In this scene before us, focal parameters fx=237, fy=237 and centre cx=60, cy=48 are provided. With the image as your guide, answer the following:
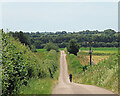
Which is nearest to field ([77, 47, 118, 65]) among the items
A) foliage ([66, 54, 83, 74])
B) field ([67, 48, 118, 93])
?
foliage ([66, 54, 83, 74])

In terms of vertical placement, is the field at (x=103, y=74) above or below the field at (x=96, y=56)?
above

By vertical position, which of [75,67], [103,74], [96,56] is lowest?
[75,67]

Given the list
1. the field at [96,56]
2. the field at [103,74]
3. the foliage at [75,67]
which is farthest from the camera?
the field at [96,56]

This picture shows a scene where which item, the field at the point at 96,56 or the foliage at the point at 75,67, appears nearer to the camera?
the foliage at the point at 75,67

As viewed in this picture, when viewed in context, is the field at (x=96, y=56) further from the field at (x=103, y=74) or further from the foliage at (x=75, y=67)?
the field at (x=103, y=74)

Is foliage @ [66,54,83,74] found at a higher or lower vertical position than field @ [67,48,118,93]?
lower

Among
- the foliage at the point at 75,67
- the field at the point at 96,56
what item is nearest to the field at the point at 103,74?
Result: the foliage at the point at 75,67

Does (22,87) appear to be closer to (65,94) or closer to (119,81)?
(65,94)

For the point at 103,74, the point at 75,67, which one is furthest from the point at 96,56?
the point at 103,74

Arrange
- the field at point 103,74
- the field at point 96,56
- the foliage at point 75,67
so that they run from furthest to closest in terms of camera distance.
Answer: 1. the field at point 96,56
2. the foliage at point 75,67
3. the field at point 103,74

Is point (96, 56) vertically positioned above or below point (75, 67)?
above

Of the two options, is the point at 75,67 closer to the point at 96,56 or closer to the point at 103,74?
the point at 96,56

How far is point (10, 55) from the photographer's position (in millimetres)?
12586

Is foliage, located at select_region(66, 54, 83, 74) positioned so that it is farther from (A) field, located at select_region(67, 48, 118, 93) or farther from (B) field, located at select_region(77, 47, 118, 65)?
(A) field, located at select_region(67, 48, 118, 93)
